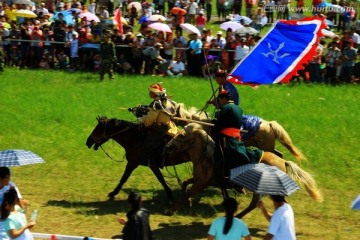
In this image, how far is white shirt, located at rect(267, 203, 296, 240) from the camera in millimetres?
10273

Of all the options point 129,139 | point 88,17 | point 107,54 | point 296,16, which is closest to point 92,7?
point 88,17

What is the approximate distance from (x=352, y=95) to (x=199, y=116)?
9.08m

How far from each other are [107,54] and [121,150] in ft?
20.3

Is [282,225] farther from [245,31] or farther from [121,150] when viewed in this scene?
[245,31]

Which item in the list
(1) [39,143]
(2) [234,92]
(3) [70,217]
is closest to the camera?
(3) [70,217]

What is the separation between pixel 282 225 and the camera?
10273mm

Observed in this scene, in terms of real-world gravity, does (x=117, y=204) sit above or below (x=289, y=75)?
below

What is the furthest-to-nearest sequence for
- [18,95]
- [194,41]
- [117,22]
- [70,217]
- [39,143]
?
1. [117,22]
2. [194,41]
3. [18,95]
4. [39,143]
5. [70,217]

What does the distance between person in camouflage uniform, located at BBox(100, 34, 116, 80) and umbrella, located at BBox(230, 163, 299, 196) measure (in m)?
14.0

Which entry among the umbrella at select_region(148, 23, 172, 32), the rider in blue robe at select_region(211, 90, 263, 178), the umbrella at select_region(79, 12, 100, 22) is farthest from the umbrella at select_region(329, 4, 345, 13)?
the rider in blue robe at select_region(211, 90, 263, 178)

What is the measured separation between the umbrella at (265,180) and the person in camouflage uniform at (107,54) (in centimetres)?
→ 1398

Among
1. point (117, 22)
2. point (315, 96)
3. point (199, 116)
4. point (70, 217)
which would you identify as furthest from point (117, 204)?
point (117, 22)

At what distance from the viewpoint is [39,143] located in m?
19.2

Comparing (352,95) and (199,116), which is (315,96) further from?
(199,116)
